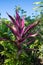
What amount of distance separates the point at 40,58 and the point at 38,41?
0.63m

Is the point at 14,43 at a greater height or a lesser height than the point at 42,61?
greater

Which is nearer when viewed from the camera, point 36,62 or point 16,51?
point 16,51

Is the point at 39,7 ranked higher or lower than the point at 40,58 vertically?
higher

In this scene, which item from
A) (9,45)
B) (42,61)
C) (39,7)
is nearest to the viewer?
(39,7)

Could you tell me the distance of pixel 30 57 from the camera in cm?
620

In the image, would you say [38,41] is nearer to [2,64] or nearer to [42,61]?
[42,61]

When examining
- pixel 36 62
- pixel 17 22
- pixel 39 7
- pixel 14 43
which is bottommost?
pixel 36 62

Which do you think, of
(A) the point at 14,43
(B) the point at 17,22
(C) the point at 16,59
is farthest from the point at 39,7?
(C) the point at 16,59

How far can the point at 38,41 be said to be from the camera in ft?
21.7

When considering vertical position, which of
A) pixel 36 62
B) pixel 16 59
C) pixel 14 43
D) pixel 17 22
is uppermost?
pixel 17 22

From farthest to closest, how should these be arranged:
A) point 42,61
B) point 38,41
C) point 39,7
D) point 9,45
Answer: point 38,41
point 42,61
point 9,45
point 39,7

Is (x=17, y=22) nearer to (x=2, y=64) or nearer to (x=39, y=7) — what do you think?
(x=39, y=7)

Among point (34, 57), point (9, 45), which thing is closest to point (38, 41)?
point (34, 57)

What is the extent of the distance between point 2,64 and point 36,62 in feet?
3.35
